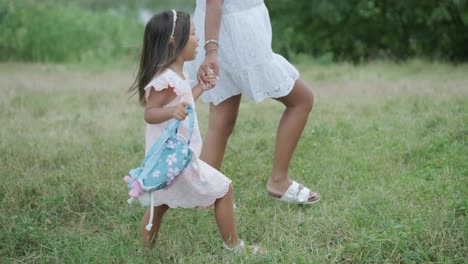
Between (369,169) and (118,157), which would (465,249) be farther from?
(118,157)

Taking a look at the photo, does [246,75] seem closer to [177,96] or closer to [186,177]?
[177,96]

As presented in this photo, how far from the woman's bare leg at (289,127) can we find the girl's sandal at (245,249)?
0.79 metres

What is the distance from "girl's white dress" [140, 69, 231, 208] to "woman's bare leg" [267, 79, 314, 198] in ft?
2.99

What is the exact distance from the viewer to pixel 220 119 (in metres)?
4.02

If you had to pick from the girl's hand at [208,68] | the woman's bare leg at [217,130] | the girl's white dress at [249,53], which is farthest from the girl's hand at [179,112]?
the woman's bare leg at [217,130]

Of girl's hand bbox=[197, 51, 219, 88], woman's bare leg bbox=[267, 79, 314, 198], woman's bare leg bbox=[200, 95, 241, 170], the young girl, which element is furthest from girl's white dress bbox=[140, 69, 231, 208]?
woman's bare leg bbox=[267, 79, 314, 198]

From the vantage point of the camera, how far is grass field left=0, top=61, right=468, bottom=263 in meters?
3.28

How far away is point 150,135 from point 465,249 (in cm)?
157

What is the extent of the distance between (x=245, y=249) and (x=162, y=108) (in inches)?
32.0

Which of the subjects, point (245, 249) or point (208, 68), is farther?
point (208, 68)

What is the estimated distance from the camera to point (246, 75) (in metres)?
3.78

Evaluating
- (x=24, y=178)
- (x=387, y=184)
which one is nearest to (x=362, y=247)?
(x=387, y=184)

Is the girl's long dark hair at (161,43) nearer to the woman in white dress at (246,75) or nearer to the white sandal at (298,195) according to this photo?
the woman in white dress at (246,75)

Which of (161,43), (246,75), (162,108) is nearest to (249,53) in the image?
(246,75)
